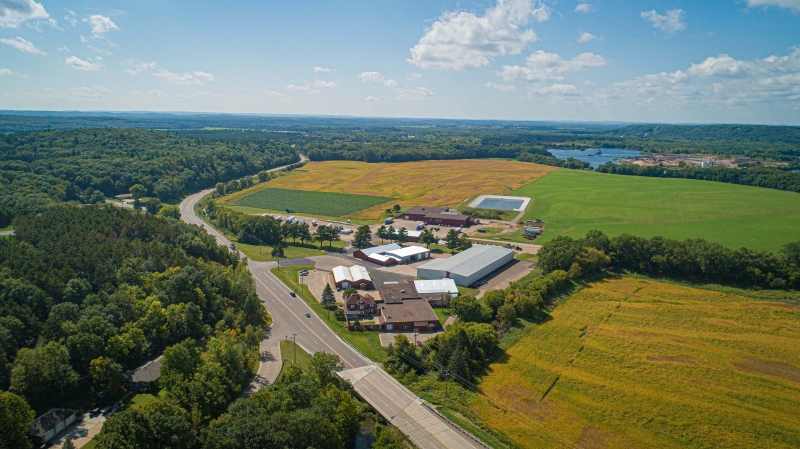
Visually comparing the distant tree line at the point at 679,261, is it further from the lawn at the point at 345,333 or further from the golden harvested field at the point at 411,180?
the golden harvested field at the point at 411,180

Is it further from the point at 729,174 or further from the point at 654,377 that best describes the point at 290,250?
the point at 729,174

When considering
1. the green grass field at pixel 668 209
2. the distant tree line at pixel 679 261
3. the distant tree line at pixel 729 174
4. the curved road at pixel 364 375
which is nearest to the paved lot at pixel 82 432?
the curved road at pixel 364 375

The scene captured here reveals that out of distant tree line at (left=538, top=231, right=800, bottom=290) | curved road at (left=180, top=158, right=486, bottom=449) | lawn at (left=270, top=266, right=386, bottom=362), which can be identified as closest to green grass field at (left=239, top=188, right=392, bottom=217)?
lawn at (left=270, top=266, right=386, bottom=362)

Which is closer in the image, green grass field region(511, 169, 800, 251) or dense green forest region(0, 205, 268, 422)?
dense green forest region(0, 205, 268, 422)

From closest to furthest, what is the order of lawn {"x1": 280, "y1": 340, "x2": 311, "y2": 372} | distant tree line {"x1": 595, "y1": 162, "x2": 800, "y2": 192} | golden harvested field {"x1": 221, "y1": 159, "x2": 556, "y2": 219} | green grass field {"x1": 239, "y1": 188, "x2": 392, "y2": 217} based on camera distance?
lawn {"x1": 280, "y1": 340, "x2": 311, "y2": 372} < green grass field {"x1": 239, "y1": 188, "x2": 392, "y2": 217} < golden harvested field {"x1": 221, "y1": 159, "x2": 556, "y2": 219} < distant tree line {"x1": 595, "y1": 162, "x2": 800, "y2": 192}

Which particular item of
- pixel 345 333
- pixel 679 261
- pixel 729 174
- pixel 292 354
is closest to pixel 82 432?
pixel 292 354

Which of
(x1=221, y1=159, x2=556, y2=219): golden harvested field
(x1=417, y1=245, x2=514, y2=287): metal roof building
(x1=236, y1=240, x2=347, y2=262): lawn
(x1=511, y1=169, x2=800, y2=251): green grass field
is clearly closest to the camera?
(x1=417, y1=245, x2=514, y2=287): metal roof building

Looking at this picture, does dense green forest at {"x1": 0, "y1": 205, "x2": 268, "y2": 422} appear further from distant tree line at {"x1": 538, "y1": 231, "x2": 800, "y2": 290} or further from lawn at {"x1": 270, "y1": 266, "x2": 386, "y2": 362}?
distant tree line at {"x1": 538, "y1": 231, "x2": 800, "y2": 290}
